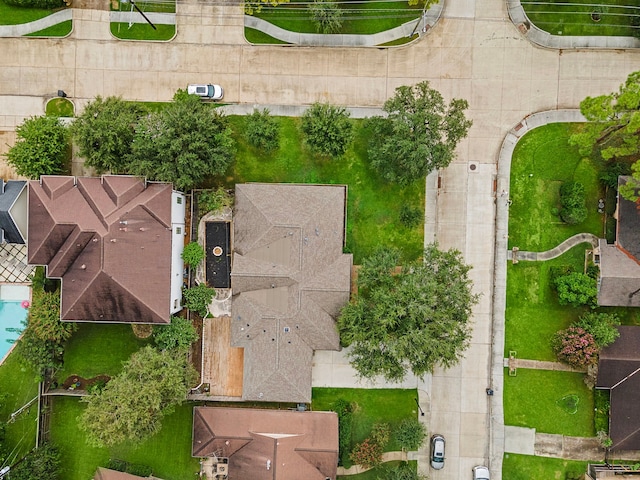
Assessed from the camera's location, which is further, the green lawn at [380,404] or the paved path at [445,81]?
the paved path at [445,81]

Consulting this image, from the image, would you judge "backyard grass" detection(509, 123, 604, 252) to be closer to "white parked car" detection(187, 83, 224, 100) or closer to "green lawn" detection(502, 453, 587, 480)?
"green lawn" detection(502, 453, 587, 480)

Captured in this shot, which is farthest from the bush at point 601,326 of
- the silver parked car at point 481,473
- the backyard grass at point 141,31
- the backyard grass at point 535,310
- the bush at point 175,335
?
the backyard grass at point 141,31

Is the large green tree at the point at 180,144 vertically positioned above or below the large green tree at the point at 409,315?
above

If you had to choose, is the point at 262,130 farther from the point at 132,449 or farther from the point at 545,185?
the point at 132,449

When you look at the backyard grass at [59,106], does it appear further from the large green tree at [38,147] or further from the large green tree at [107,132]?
the large green tree at [107,132]

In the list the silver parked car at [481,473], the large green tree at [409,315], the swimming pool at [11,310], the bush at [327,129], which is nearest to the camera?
the large green tree at [409,315]

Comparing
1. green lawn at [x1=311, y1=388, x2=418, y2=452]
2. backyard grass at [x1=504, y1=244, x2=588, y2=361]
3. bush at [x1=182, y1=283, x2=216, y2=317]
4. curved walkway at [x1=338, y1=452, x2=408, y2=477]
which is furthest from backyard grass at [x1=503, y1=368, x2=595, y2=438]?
bush at [x1=182, y1=283, x2=216, y2=317]

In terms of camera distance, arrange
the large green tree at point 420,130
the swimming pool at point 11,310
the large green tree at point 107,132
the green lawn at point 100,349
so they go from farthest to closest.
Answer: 1. the swimming pool at point 11,310
2. the green lawn at point 100,349
3. the large green tree at point 107,132
4. the large green tree at point 420,130

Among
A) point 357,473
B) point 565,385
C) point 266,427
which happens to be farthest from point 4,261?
point 565,385
